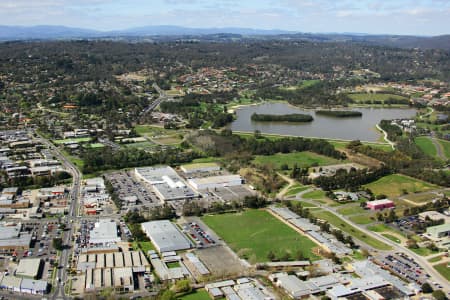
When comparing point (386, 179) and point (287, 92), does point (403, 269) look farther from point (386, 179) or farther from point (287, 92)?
point (287, 92)

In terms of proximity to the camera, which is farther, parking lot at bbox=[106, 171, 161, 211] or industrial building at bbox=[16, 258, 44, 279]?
parking lot at bbox=[106, 171, 161, 211]

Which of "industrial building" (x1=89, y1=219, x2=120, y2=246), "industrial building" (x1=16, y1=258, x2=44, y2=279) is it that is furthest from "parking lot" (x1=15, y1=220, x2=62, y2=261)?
"industrial building" (x1=89, y1=219, x2=120, y2=246)

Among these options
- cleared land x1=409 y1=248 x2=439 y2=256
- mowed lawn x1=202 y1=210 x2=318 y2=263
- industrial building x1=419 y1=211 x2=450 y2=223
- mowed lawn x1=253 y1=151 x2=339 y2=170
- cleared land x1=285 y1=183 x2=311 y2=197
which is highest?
industrial building x1=419 y1=211 x2=450 y2=223

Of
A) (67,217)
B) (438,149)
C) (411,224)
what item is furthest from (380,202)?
(67,217)

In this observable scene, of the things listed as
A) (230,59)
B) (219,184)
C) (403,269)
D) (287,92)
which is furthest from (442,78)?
(403,269)

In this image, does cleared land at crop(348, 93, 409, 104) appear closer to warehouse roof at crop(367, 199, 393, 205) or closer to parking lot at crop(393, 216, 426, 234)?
warehouse roof at crop(367, 199, 393, 205)

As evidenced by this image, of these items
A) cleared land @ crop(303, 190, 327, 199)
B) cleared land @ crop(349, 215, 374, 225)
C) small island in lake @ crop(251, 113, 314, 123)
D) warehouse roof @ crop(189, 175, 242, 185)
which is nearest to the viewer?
cleared land @ crop(349, 215, 374, 225)

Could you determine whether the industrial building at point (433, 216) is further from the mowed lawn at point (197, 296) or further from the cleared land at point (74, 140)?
the cleared land at point (74, 140)

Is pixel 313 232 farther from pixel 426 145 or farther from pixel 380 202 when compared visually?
pixel 426 145
